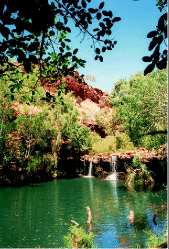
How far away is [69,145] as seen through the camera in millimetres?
30422

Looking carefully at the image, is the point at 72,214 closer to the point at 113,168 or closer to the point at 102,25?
the point at 102,25

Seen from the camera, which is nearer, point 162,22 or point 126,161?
point 162,22

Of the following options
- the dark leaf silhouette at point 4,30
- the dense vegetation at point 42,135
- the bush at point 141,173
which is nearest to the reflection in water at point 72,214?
the bush at point 141,173

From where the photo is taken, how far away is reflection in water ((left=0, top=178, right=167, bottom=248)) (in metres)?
9.08

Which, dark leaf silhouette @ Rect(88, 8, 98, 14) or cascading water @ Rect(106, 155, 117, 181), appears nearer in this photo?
dark leaf silhouette @ Rect(88, 8, 98, 14)

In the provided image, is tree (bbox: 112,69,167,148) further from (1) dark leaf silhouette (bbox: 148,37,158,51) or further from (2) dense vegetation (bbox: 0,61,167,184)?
(1) dark leaf silhouette (bbox: 148,37,158,51)

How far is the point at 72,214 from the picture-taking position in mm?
12820

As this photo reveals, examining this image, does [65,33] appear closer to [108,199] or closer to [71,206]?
[71,206]

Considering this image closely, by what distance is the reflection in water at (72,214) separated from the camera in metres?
9.08

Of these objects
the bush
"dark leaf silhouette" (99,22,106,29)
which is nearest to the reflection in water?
the bush

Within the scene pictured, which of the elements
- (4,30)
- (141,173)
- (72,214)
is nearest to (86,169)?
(141,173)

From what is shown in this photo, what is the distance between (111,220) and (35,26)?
1092cm

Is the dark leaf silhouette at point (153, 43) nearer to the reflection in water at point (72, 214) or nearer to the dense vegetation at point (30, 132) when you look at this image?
the reflection in water at point (72, 214)

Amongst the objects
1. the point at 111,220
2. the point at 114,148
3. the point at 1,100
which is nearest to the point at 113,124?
the point at 114,148
